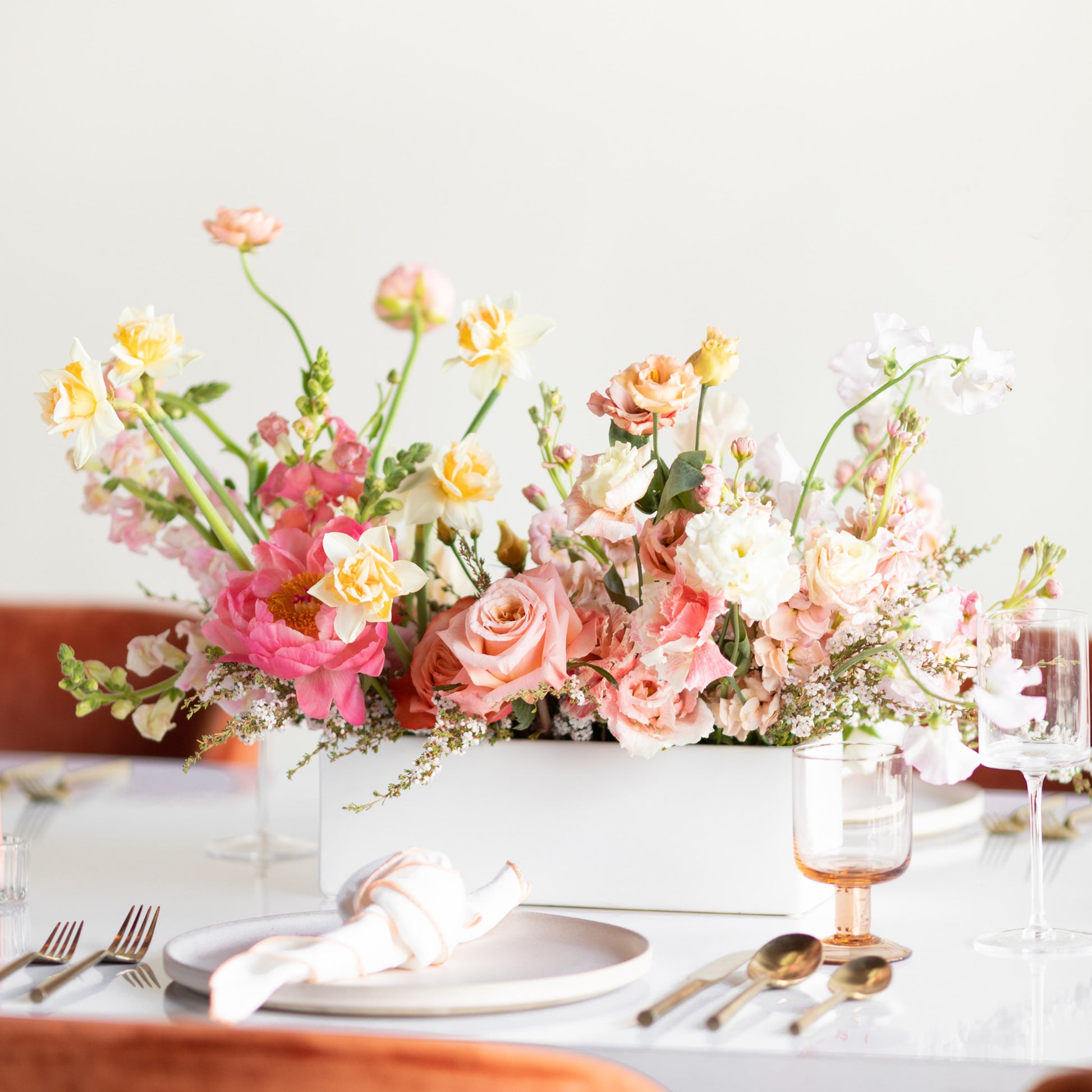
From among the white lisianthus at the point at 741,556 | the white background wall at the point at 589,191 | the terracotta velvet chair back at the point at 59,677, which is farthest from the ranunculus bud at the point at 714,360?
the white background wall at the point at 589,191

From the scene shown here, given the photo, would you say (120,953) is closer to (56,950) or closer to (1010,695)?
(56,950)

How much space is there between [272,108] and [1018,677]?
228 centimetres

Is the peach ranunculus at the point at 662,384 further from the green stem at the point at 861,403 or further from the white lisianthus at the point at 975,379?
the white lisianthus at the point at 975,379

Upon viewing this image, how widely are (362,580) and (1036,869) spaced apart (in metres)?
0.52

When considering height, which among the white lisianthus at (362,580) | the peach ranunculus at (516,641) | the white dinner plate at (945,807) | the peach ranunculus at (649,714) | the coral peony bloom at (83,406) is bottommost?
the white dinner plate at (945,807)

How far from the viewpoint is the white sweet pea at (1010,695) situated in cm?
96

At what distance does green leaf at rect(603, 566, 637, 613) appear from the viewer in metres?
1.08

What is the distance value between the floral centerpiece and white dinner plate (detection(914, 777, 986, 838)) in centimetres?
30

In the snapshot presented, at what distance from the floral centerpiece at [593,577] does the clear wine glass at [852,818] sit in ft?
0.29

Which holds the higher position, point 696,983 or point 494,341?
point 494,341

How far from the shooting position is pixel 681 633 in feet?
3.13

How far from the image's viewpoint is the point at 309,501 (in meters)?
1.11

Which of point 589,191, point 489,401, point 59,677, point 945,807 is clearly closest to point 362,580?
point 489,401

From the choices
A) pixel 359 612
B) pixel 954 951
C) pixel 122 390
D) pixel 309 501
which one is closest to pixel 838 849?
pixel 954 951
